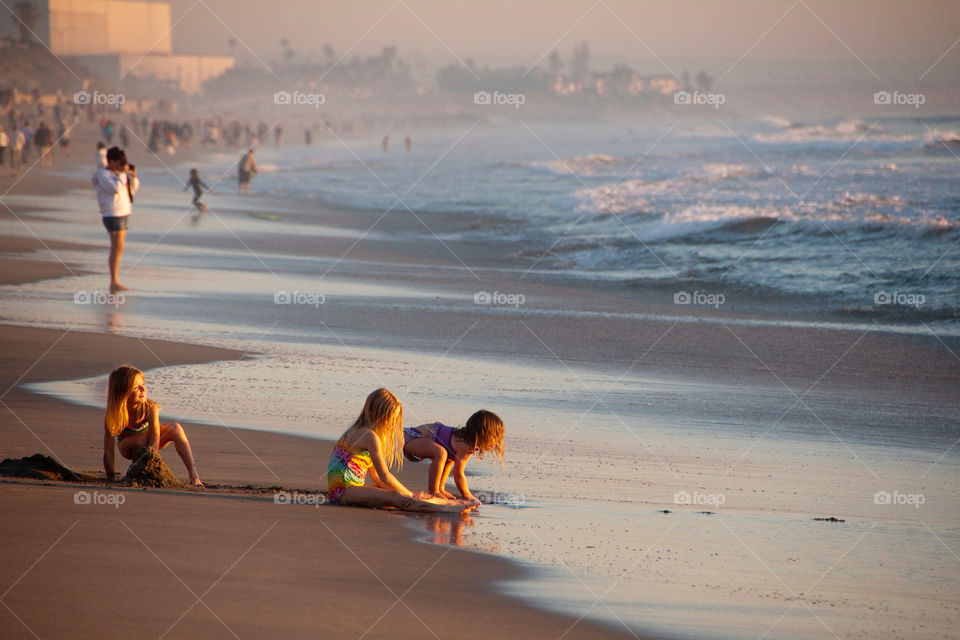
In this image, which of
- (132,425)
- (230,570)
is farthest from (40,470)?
(230,570)

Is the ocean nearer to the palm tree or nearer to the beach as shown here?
the beach

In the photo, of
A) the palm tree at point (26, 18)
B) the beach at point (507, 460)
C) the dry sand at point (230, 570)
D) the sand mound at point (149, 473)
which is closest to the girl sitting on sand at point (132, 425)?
the sand mound at point (149, 473)

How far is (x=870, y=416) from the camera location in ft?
34.9

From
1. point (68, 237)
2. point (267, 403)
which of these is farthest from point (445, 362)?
point (68, 237)

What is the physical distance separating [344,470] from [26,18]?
143 m

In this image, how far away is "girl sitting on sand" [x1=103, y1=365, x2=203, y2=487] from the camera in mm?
7082

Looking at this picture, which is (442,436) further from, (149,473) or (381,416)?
(149,473)

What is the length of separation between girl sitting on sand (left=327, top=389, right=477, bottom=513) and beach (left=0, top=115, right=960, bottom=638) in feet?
0.45

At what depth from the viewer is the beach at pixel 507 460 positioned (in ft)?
17.4

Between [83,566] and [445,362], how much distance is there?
7075mm

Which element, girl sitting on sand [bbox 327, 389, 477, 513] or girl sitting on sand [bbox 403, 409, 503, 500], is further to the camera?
girl sitting on sand [bbox 403, 409, 503, 500]

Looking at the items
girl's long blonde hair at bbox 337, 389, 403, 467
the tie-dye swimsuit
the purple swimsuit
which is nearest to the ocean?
the purple swimsuit

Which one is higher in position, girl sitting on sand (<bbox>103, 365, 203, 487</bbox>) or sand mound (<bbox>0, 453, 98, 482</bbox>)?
girl sitting on sand (<bbox>103, 365, 203, 487</bbox>)

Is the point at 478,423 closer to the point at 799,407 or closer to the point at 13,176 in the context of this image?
the point at 799,407
